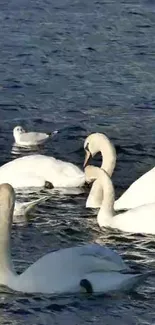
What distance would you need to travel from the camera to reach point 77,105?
701 inches

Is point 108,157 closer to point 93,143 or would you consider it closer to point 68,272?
point 93,143

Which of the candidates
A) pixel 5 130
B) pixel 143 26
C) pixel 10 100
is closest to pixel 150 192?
pixel 5 130

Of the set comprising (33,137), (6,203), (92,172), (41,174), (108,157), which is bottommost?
(33,137)

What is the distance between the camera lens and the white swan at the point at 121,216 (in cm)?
1253

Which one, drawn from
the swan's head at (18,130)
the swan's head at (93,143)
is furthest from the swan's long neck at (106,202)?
the swan's head at (18,130)

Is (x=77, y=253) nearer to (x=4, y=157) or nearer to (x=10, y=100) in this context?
(x=4, y=157)

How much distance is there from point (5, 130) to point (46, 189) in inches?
99.4

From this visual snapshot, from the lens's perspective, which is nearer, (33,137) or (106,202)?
(106,202)

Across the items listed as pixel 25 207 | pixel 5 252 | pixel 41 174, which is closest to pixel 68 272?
pixel 5 252

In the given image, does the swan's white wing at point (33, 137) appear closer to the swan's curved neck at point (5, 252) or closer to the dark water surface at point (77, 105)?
the dark water surface at point (77, 105)

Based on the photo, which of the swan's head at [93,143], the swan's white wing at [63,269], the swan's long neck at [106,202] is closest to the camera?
the swan's white wing at [63,269]

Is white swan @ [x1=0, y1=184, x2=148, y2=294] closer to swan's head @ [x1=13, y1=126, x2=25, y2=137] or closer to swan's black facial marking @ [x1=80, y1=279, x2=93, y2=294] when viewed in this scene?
swan's black facial marking @ [x1=80, y1=279, x2=93, y2=294]

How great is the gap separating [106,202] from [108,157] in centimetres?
Answer: 146

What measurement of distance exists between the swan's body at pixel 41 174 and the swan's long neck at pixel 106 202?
3.43 feet
